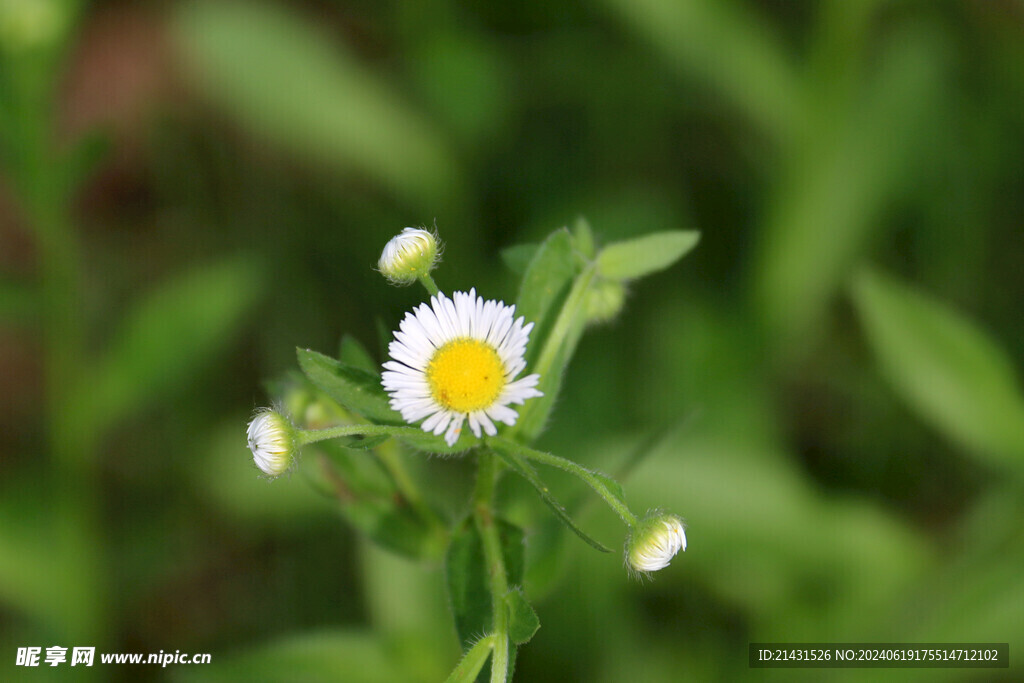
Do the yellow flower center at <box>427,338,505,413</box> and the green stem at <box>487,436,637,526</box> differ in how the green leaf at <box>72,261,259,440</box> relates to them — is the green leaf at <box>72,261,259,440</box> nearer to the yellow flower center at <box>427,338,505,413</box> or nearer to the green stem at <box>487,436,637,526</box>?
the yellow flower center at <box>427,338,505,413</box>

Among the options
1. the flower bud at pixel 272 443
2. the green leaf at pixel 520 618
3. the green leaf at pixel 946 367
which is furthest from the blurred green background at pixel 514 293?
the flower bud at pixel 272 443

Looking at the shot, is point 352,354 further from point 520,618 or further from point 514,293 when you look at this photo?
point 514,293

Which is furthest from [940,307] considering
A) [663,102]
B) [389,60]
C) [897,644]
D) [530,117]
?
[389,60]

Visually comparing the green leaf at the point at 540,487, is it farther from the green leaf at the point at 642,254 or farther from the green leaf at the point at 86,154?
the green leaf at the point at 86,154

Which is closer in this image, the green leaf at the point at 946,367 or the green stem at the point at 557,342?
the green stem at the point at 557,342

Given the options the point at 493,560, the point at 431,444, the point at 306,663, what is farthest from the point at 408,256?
the point at 306,663

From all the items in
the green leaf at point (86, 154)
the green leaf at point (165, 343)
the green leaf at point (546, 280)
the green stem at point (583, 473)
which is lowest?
the green stem at point (583, 473)

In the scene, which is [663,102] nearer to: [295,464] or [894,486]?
[894,486]
